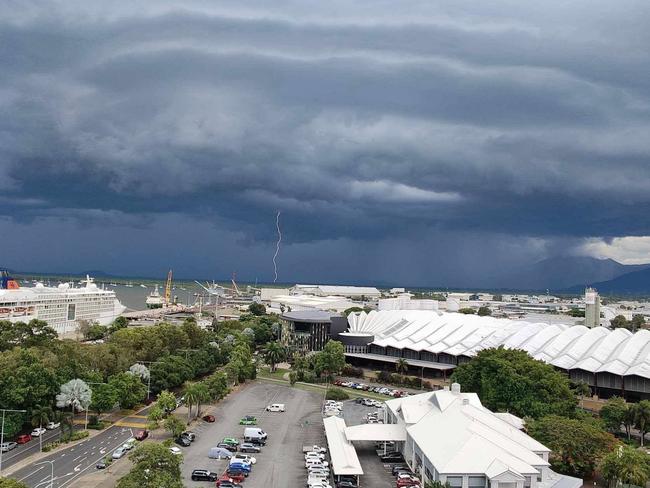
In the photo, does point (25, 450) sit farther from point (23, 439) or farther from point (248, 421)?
point (248, 421)

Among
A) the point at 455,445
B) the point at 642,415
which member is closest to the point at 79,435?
the point at 455,445

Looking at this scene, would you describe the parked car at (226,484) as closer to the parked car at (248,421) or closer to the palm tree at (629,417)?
the parked car at (248,421)

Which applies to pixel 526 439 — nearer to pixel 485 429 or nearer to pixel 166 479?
pixel 485 429

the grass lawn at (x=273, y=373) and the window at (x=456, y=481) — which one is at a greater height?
the window at (x=456, y=481)

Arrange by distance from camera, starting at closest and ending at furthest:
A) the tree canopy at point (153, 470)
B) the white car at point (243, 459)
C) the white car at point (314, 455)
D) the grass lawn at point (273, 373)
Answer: the tree canopy at point (153, 470)
the white car at point (243, 459)
the white car at point (314, 455)
the grass lawn at point (273, 373)

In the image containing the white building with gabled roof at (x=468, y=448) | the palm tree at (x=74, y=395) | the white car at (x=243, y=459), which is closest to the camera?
the white building with gabled roof at (x=468, y=448)

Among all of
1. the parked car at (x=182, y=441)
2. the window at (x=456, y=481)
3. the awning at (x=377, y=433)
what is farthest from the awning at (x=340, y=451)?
the parked car at (x=182, y=441)

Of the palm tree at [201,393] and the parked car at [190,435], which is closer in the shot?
the parked car at [190,435]
